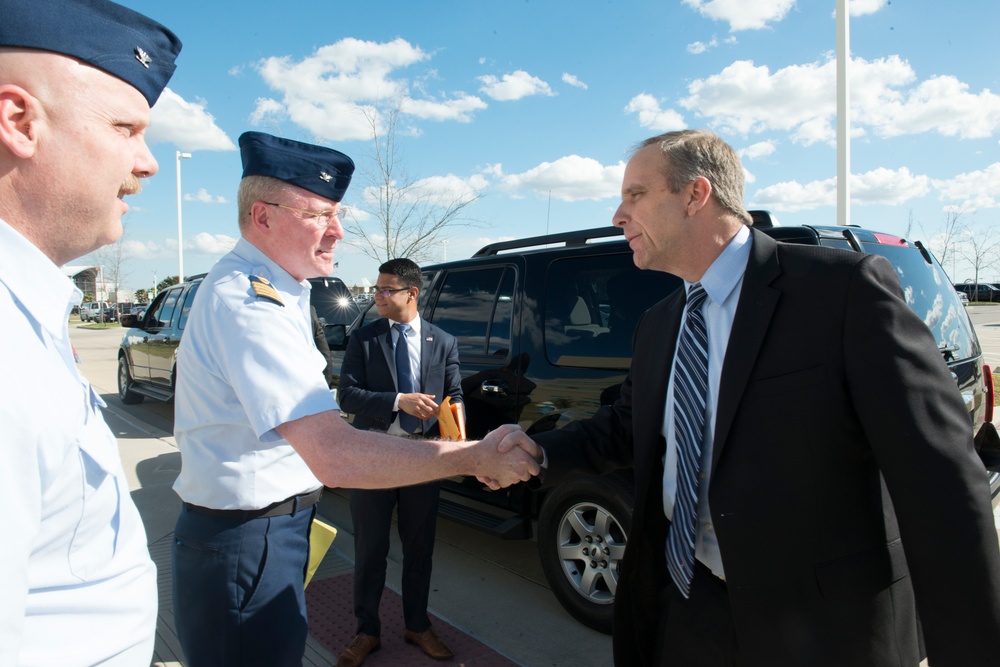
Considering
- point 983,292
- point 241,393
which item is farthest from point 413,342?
point 983,292

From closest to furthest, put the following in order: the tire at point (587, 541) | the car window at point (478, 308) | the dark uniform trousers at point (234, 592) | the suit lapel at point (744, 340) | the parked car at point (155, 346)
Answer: the suit lapel at point (744, 340) < the dark uniform trousers at point (234, 592) < the tire at point (587, 541) < the car window at point (478, 308) < the parked car at point (155, 346)

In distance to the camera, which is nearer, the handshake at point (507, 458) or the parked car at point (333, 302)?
the handshake at point (507, 458)

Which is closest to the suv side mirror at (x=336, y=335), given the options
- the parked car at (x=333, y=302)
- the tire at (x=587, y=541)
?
the tire at (x=587, y=541)

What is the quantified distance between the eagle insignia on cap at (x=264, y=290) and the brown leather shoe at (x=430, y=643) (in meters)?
2.31

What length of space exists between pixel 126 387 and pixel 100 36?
12.1m

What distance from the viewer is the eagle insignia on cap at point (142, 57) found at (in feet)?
3.88

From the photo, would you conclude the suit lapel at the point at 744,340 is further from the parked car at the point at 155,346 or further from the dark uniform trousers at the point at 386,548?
the parked car at the point at 155,346

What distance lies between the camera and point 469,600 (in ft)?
12.9

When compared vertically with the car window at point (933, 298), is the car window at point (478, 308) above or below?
below

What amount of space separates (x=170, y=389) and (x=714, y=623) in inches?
368

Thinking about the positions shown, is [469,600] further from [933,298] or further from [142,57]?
[142,57]

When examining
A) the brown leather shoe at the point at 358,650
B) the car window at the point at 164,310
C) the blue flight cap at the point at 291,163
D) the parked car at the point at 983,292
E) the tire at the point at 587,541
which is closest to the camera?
the blue flight cap at the point at 291,163

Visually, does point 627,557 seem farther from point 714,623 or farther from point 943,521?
point 943,521

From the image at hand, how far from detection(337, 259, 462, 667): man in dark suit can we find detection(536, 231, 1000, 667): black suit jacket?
2113mm
